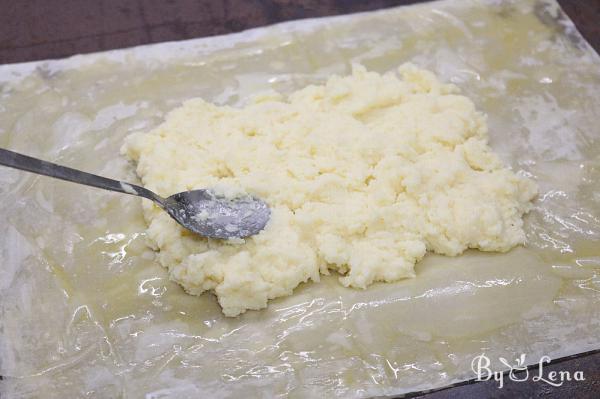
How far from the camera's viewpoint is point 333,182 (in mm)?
1890

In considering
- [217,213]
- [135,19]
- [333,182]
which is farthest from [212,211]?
[135,19]

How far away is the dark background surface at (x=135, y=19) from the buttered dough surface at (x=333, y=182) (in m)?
0.76

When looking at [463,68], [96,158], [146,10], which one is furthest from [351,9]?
[96,158]

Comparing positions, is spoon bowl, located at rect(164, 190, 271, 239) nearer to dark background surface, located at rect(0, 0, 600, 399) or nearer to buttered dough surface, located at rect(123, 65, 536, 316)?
buttered dough surface, located at rect(123, 65, 536, 316)

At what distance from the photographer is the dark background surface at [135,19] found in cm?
266

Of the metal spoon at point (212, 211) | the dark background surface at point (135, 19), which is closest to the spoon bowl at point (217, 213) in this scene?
the metal spoon at point (212, 211)

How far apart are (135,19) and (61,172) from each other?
1.57 metres

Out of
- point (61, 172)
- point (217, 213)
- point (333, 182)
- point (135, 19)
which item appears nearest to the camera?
point (61, 172)

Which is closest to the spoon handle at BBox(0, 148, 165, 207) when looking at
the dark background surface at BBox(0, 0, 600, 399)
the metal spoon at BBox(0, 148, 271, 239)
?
the metal spoon at BBox(0, 148, 271, 239)

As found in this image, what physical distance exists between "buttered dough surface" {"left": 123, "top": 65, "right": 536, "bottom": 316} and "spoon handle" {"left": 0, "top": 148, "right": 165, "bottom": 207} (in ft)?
0.49

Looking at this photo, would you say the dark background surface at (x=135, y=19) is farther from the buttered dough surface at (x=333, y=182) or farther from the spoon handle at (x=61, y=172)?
the spoon handle at (x=61, y=172)

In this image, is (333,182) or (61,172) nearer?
(61,172)

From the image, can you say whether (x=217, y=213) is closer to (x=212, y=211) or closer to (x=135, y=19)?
(x=212, y=211)

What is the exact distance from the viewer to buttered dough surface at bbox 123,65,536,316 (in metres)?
1.75
